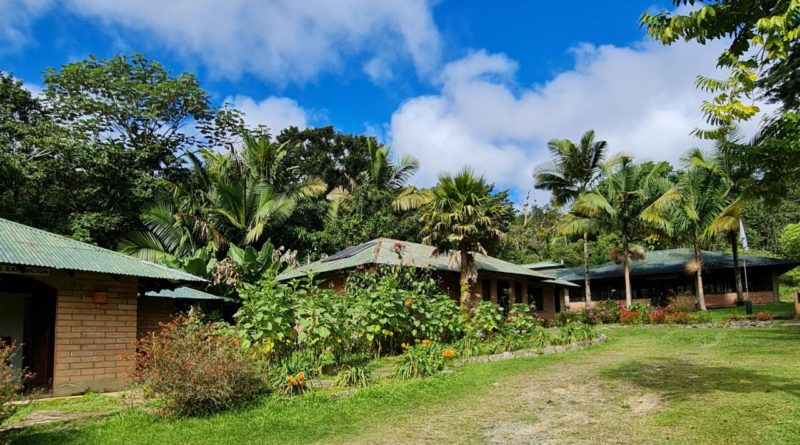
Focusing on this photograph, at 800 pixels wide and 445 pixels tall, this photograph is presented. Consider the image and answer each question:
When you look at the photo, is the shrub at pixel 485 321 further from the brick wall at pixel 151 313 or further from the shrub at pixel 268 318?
the brick wall at pixel 151 313

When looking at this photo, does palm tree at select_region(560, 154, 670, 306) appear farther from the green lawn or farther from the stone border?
the green lawn

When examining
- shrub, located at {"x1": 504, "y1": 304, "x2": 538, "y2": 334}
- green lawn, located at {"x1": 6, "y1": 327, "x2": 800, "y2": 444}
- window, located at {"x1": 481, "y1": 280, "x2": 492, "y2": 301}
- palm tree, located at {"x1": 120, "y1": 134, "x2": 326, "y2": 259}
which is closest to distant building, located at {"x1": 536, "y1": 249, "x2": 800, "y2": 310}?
window, located at {"x1": 481, "y1": 280, "x2": 492, "y2": 301}

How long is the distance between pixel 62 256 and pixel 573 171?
2637 centimetres

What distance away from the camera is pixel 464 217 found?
1791cm

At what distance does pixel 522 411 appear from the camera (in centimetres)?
706

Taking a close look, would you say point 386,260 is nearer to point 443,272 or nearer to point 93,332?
point 443,272

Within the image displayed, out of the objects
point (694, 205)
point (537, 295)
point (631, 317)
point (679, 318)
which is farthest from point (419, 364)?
point (694, 205)

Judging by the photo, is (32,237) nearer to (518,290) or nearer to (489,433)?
(489,433)

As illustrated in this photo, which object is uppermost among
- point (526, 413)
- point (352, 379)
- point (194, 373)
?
point (194, 373)

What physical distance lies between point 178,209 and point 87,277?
14.6 metres

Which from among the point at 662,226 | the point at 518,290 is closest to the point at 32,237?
the point at 518,290

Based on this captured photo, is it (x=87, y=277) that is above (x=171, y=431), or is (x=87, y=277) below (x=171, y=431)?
above

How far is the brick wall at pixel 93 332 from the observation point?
9875 millimetres

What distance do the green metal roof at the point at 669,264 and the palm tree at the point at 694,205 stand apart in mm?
4452
